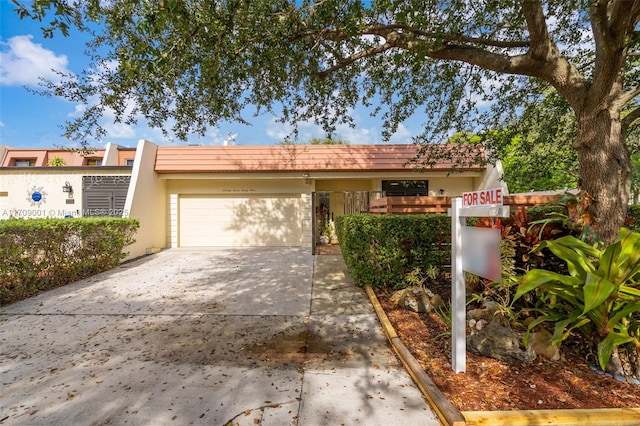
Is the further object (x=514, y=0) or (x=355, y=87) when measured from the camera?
(x=355, y=87)

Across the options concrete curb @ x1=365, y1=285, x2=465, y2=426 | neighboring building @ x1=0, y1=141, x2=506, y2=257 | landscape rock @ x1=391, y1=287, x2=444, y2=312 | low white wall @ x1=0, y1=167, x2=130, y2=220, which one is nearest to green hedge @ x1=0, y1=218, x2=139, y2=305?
neighboring building @ x1=0, y1=141, x2=506, y2=257

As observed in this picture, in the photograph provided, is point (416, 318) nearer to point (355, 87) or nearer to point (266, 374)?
point (266, 374)

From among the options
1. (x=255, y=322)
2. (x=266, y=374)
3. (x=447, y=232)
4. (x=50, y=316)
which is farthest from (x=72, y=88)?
(x=447, y=232)

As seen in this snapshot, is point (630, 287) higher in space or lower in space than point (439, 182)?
lower

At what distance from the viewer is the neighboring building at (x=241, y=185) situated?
33.3 ft

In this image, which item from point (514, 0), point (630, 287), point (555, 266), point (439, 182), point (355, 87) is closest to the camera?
point (630, 287)

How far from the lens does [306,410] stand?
226 cm

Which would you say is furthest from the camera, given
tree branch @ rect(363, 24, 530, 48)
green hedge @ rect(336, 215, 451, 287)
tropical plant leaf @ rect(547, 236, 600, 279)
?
green hedge @ rect(336, 215, 451, 287)

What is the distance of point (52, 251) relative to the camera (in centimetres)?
586

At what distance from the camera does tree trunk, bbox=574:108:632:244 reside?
313cm

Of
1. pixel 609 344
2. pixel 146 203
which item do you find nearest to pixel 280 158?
pixel 146 203

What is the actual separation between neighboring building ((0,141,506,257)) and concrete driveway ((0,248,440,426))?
15.8 feet

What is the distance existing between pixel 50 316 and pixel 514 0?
729 cm

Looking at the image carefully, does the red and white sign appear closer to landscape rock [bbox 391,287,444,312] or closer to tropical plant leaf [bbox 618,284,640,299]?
tropical plant leaf [bbox 618,284,640,299]
